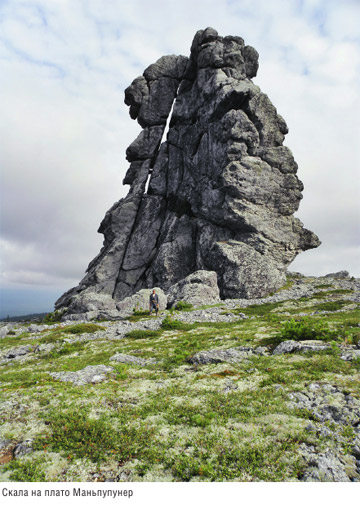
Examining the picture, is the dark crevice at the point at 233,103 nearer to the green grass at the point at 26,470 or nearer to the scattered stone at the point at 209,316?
the scattered stone at the point at 209,316

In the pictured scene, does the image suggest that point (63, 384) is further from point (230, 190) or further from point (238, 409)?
point (230, 190)

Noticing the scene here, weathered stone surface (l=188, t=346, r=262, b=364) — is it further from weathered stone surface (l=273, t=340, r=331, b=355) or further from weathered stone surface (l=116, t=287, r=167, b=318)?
weathered stone surface (l=116, t=287, r=167, b=318)

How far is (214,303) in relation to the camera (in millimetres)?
49562

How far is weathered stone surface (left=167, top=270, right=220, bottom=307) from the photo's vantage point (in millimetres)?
50625

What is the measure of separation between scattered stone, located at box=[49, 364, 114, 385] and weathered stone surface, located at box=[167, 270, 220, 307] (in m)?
33.2

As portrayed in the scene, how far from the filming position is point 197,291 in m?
52.2

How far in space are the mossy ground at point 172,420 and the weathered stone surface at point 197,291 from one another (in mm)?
32539

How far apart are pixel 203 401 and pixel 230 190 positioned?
61.9 metres

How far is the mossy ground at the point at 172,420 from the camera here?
7848mm

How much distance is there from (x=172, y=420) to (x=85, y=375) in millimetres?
7119

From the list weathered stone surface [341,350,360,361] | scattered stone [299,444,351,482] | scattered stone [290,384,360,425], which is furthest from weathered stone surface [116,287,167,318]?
scattered stone [299,444,351,482]

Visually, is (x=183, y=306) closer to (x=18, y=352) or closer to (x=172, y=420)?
(x=18, y=352)

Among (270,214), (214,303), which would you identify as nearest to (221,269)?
(214,303)

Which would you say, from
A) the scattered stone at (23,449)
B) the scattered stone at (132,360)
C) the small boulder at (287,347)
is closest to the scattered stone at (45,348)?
the scattered stone at (132,360)
